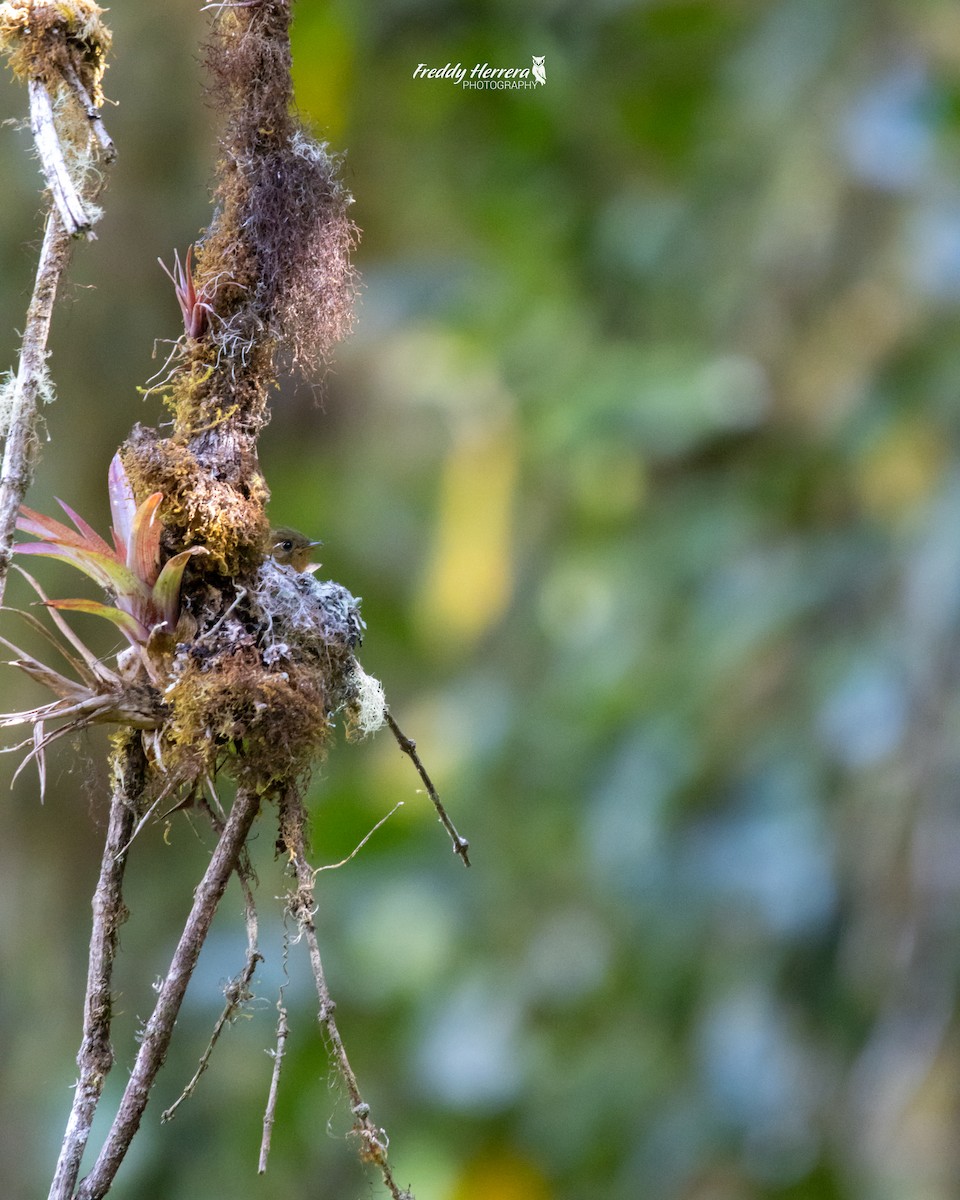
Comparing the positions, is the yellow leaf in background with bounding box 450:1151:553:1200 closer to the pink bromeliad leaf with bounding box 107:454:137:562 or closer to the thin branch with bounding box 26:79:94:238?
the pink bromeliad leaf with bounding box 107:454:137:562

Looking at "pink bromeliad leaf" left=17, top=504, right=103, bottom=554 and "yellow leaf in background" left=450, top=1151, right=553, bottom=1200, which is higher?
"yellow leaf in background" left=450, top=1151, right=553, bottom=1200

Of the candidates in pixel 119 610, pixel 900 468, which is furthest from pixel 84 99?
pixel 900 468

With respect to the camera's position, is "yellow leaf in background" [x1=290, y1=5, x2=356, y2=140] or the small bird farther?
"yellow leaf in background" [x1=290, y1=5, x2=356, y2=140]

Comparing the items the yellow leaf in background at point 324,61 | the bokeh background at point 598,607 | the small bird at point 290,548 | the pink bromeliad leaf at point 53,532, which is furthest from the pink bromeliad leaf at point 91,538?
the yellow leaf in background at point 324,61

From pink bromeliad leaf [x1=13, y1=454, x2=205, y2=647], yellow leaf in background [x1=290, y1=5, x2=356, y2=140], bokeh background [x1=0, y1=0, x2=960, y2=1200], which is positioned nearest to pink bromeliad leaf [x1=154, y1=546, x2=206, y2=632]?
pink bromeliad leaf [x1=13, y1=454, x2=205, y2=647]

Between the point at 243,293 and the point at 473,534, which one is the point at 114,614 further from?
the point at 473,534

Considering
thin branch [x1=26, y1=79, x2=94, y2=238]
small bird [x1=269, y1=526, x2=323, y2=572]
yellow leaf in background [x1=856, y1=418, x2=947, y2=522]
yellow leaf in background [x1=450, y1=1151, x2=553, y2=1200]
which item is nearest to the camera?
thin branch [x1=26, y1=79, x2=94, y2=238]
